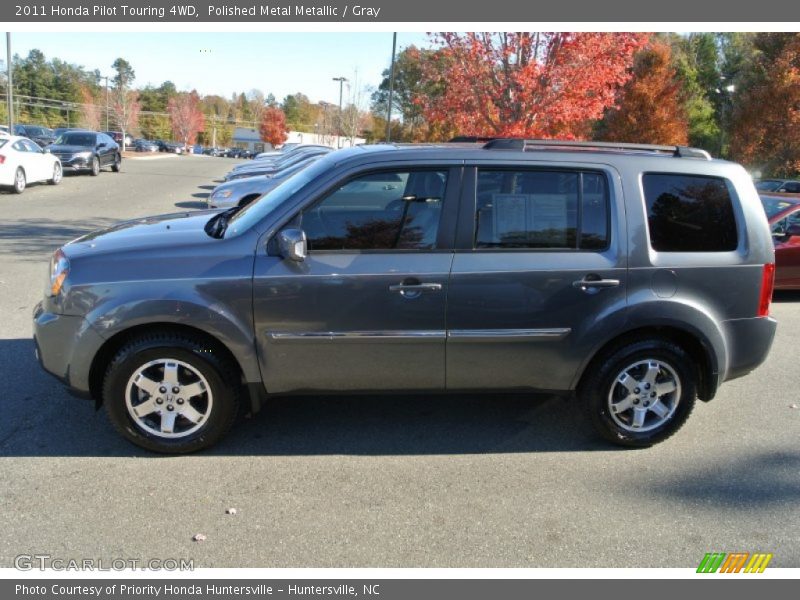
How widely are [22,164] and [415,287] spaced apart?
54.8 feet

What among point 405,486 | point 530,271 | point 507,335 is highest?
Result: point 530,271

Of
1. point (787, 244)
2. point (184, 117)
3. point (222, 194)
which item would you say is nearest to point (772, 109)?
point (787, 244)

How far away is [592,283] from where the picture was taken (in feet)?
13.4

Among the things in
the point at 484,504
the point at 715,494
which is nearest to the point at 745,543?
the point at 715,494

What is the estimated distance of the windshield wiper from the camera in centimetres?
425

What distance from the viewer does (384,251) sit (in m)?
3.99

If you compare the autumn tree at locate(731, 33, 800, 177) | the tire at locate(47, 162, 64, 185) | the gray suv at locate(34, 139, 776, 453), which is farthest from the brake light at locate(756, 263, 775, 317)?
the autumn tree at locate(731, 33, 800, 177)

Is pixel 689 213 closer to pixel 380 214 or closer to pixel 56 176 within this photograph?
pixel 380 214

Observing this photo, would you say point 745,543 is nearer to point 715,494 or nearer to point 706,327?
point 715,494

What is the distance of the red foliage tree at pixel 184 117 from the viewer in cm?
9669

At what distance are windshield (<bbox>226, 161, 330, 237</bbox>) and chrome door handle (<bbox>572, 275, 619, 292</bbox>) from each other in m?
1.72

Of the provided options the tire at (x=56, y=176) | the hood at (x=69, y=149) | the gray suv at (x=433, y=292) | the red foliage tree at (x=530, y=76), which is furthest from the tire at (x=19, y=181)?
the gray suv at (x=433, y=292)

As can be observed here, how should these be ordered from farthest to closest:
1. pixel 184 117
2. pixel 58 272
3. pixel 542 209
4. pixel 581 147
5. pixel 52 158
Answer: pixel 184 117 < pixel 52 158 < pixel 581 147 < pixel 542 209 < pixel 58 272

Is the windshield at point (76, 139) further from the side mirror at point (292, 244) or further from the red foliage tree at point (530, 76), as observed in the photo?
the side mirror at point (292, 244)
